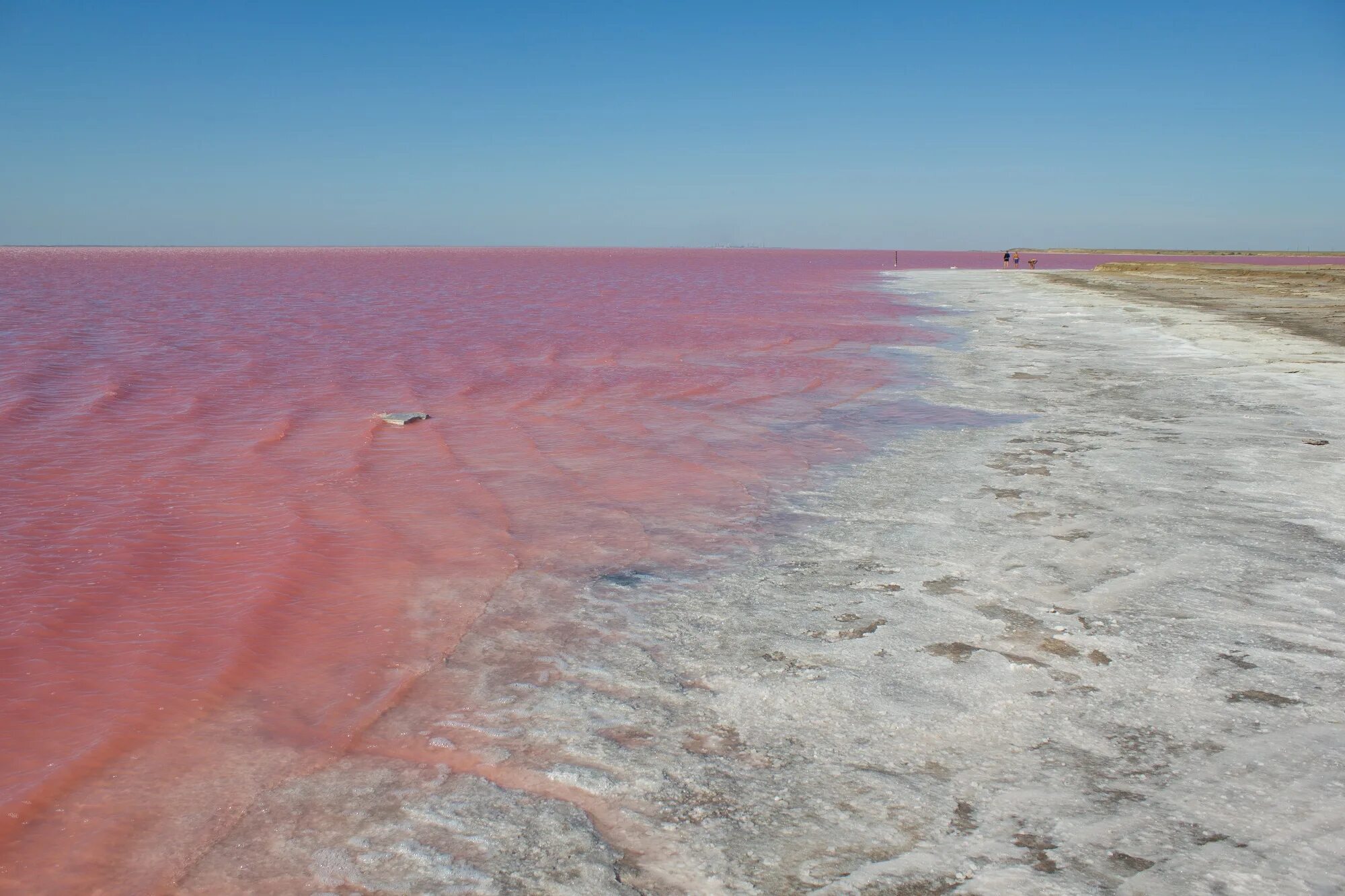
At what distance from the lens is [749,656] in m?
4.41

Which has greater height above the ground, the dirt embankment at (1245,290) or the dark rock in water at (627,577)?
the dirt embankment at (1245,290)

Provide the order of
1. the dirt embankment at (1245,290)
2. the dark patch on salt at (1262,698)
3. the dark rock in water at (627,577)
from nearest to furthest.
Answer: the dark patch on salt at (1262,698)
the dark rock in water at (627,577)
the dirt embankment at (1245,290)

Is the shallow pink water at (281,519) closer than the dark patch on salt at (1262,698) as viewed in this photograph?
Yes

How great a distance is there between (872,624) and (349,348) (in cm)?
1527

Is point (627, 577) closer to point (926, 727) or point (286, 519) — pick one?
point (926, 727)

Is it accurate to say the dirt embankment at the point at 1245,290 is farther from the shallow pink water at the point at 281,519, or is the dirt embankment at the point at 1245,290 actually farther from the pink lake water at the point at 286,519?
the shallow pink water at the point at 281,519

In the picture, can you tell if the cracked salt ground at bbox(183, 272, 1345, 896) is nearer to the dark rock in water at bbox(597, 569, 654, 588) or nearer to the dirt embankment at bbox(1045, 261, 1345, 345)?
A: the dark rock in water at bbox(597, 569, 654, 588)

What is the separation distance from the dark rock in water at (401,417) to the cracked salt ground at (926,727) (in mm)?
5246

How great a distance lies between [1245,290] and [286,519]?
31927 millimetres

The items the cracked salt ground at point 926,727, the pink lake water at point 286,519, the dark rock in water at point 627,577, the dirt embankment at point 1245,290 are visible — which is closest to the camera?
the cracked salt ground at point 926,727

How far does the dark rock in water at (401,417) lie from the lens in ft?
34.0

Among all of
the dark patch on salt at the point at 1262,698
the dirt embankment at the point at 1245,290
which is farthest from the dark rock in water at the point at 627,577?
the dirt embankment at the point at 1245,290

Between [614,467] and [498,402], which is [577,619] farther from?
[498,402]

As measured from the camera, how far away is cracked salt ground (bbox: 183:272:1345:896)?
2910 mm
